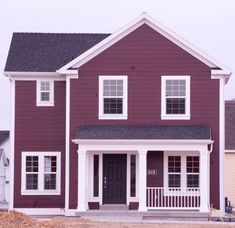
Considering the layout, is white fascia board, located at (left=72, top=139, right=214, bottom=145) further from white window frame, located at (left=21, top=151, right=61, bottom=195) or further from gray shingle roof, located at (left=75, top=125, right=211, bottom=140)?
white window frame, located at (left=21, top=151, right=61, bottom=195)

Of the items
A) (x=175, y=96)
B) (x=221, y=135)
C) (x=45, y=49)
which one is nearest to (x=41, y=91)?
(x=45, y=49)

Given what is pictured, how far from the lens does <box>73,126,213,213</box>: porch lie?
33812 mm

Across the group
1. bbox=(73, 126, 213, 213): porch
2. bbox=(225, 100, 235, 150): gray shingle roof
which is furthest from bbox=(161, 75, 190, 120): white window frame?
bbox=(225, 100, 235, 150): gray shingle roof

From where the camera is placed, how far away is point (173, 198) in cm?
3469

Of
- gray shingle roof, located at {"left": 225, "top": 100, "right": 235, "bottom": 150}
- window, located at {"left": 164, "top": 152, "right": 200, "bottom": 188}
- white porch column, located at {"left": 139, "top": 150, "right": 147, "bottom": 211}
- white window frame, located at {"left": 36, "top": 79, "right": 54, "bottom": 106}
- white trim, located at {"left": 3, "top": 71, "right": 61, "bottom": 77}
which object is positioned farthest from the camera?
gray shingle roof, located at {"left": 225, "top": 100, "right": 235, "bottom": 150}

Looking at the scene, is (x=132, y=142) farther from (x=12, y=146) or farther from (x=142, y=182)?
(x=12, y=146)

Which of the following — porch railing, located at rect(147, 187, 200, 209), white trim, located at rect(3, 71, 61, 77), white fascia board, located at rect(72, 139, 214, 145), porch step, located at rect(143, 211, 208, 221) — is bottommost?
porch step, located at rect(143, 211, 208, 221)

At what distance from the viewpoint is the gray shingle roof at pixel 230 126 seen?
48.8 meters

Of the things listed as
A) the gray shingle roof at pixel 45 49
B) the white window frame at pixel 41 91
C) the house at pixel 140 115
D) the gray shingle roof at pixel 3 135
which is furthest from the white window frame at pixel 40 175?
the gray shingle roof at pixel 3 135

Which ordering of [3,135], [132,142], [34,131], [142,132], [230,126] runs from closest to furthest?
[132,142], [142,132], [34,131], [230,126], [3,135]

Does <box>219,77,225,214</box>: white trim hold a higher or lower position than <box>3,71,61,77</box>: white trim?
lower

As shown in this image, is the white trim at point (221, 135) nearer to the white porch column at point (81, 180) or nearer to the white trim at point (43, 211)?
the white porch column at point (81, 180)

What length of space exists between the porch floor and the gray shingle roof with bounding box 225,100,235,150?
15455 mm

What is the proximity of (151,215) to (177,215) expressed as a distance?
101cm
